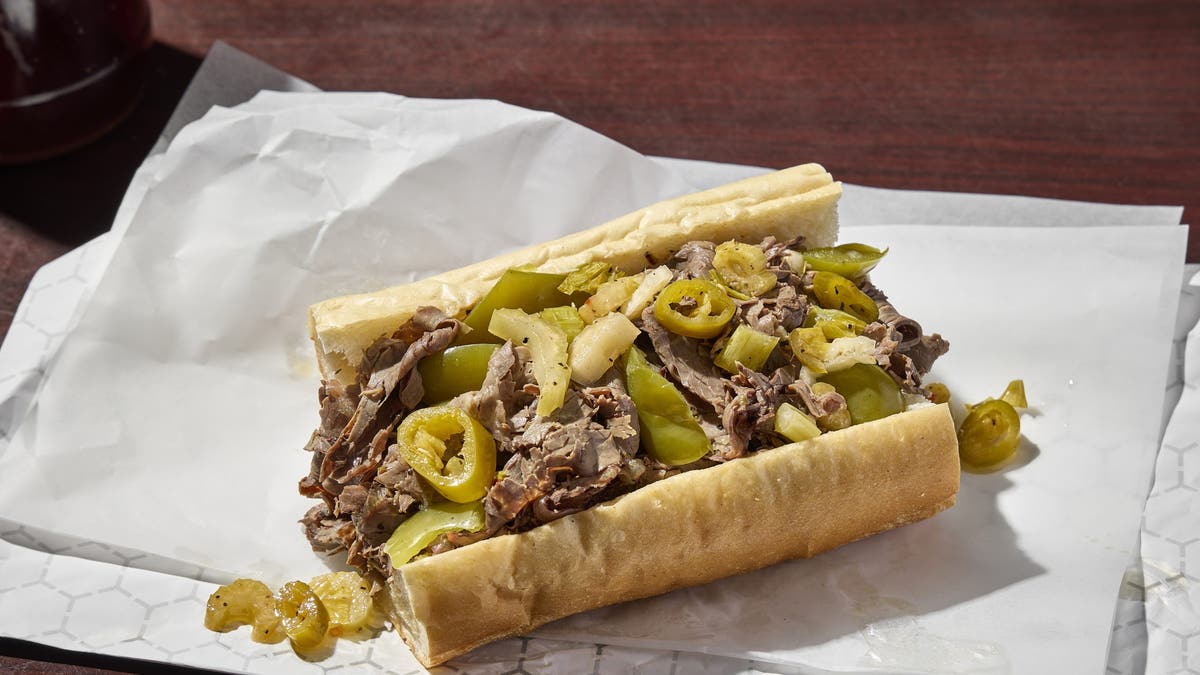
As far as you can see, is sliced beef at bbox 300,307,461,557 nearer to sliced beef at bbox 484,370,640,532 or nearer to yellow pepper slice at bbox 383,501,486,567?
yellow pepper slice at bbox 383,501,486,567

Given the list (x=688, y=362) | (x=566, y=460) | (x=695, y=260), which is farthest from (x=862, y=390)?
(x=566, y=460)

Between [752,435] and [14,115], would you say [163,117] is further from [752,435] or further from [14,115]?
[752,435]

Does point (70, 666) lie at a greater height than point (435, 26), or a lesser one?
lesser

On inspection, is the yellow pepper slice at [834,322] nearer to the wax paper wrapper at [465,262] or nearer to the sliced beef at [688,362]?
the sliced beef at [688,362]

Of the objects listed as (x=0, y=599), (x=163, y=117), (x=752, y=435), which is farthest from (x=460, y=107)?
(x=0, y=599)

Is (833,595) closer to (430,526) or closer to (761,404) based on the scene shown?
(761,404)

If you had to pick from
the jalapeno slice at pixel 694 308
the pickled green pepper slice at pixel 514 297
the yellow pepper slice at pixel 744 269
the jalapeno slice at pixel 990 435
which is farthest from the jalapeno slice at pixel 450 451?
the jalapeno slice at pixel 990 435

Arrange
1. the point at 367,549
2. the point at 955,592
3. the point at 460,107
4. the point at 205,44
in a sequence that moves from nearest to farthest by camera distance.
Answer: the point at 367,549
the point at 955,592
the point at 460,107
the point at 205,44
